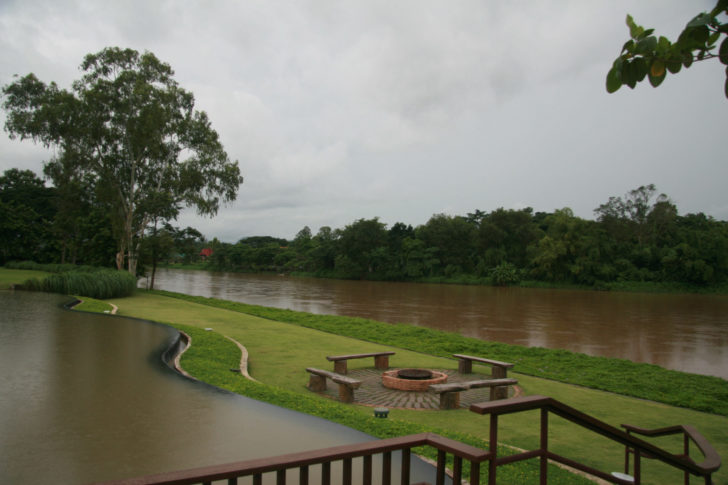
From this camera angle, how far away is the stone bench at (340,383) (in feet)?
21.0

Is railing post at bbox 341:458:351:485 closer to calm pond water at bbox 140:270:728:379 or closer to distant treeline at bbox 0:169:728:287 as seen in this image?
calm pond water at bbox 140:270:728:379

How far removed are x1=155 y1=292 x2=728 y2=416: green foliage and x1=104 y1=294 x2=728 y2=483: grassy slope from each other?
38 centimetres

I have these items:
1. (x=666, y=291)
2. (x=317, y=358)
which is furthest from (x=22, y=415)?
(x=666, y=291)

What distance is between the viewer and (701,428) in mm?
5883

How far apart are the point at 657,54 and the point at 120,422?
500 centimetres

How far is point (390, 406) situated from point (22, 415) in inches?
163

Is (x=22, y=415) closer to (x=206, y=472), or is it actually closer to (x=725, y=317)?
(x=206, y=472)

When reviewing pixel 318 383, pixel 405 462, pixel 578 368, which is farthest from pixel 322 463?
pixel 578 368

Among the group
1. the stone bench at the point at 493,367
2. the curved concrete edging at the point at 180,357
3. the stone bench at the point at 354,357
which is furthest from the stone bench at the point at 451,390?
the curved concrete edging at the point at 180,357

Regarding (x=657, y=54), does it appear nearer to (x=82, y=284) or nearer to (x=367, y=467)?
(x=367, y=467)

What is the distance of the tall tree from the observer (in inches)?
955

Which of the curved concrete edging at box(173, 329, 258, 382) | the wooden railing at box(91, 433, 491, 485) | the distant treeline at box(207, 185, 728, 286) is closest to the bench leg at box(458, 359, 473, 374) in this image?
the curved concrete edging at box(173, 329, 258, 382)

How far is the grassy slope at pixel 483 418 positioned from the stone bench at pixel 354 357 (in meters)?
0.56

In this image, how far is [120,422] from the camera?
14.5 ft
